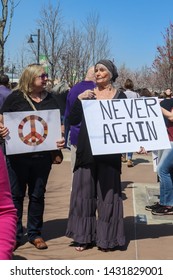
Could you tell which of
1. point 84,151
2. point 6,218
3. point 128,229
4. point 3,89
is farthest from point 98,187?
point 3,89

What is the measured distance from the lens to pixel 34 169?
4.66 meters

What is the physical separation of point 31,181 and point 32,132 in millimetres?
547

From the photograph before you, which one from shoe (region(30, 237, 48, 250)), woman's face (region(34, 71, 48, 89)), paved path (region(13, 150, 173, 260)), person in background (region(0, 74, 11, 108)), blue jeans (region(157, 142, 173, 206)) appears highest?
woman's face (region(34, 71, 48, 89))

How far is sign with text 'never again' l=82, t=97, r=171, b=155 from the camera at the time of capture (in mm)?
A: 4301

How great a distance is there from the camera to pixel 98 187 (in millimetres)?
4648

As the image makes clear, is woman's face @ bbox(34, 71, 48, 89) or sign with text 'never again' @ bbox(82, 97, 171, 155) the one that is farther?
woman's face @ bbox(34, 71, 48, 89)

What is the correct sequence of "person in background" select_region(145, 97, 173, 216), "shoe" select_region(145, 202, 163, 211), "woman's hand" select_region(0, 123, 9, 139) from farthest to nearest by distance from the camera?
"shoe" select_region(145, 202, 163, 211) < "person in background" select_region(145, 97, 173, 216) < "woman's hand" select_region(0, 123, 9, 139)

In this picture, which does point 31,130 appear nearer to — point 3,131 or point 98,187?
point 3,131

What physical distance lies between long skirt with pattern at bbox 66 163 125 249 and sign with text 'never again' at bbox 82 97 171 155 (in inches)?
14.1

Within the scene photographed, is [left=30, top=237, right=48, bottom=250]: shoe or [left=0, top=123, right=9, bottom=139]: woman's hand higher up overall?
[left=0, top=123, right=9, bottom=139]: woman's hand

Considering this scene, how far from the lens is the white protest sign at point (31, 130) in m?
4.47

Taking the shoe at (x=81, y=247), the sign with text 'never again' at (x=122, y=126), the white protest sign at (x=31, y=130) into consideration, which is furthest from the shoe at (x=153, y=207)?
the white protest sign at (x=31, y=130)

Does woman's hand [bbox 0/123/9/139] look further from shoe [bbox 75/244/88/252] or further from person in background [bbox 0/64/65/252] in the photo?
shoe [bbox 75/244/88/252]

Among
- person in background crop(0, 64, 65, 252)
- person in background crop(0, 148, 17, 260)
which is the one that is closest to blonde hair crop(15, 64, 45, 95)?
person in background crop(0, 64, 65, 252)
